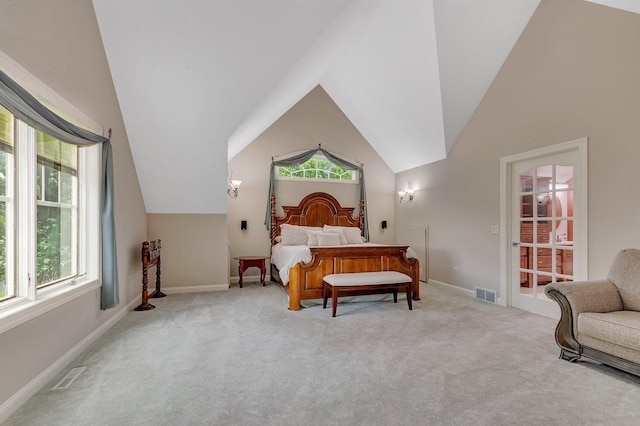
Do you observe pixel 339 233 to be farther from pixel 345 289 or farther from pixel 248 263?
pixel 345 289

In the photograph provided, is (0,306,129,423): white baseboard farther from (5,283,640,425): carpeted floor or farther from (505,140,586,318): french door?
(505,140,586,318): french door

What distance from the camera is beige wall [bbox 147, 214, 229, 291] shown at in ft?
16.5

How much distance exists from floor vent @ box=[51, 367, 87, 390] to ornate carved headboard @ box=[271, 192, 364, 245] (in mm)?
3819

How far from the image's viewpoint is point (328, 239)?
17.5ft

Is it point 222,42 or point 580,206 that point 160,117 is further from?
point 580,206

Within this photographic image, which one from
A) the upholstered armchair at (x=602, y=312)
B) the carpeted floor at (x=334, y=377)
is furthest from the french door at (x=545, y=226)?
the upholstered armchair at (x=602, y=312)

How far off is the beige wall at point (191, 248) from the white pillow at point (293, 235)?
1041 mm

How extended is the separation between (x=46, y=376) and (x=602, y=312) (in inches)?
167

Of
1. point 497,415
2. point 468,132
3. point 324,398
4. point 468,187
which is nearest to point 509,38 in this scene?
point 468,132

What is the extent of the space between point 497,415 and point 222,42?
3.84m

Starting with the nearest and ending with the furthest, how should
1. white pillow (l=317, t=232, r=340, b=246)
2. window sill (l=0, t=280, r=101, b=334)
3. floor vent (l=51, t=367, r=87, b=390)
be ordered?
window sill (l=0, t=280, r=101, b=334) → floor vent (l=51, t=367, r=87, b=390) → white pillow (l=317, t=232, r=340, b=246)

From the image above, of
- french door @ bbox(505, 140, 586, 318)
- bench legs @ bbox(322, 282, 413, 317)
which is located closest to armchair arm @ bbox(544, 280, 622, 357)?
french door @ bbox(505, 140, 586, 318)

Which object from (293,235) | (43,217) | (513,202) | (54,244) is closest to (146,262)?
(54,244)

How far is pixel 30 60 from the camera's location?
211 cm
